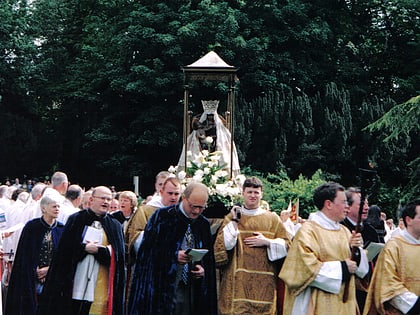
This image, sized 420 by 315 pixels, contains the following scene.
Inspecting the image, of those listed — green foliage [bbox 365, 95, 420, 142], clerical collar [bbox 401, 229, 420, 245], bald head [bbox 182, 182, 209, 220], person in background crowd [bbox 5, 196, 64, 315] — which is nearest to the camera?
clerical collar [bbox 401, 229, 420, 245]

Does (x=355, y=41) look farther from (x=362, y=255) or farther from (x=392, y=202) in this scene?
(x=362, y=255)

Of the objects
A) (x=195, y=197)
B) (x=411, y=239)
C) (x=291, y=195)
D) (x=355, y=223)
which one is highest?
(x=291, y=195)

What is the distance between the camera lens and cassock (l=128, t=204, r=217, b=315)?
7711 mm

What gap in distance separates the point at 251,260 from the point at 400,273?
202 cm

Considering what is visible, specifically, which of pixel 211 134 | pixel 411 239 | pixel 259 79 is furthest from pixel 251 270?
pixel 259 79

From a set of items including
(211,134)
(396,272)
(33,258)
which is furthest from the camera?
(211,134)

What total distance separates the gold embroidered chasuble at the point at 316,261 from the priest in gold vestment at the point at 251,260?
121cm

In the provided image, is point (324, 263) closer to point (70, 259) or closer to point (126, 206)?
point (70, 259)

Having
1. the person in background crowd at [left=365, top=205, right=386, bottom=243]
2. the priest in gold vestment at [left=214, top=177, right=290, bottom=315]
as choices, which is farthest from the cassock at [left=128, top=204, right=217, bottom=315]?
the person in background crowd at [left=365, top=205, right=386, bottom=243]

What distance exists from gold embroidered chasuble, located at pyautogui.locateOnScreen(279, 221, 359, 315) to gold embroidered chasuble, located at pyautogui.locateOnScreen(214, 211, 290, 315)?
4.18 feet

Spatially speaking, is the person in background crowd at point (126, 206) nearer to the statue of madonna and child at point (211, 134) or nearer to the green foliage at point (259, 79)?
the statue of madonna and child at point (211, 134)

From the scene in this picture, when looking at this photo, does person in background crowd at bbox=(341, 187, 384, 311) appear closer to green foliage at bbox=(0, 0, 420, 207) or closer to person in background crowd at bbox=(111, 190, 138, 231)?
person in background crowd at bbox=(111, 190, 138, 231)

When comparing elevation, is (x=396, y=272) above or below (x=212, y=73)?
below

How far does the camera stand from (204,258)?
315 inches
